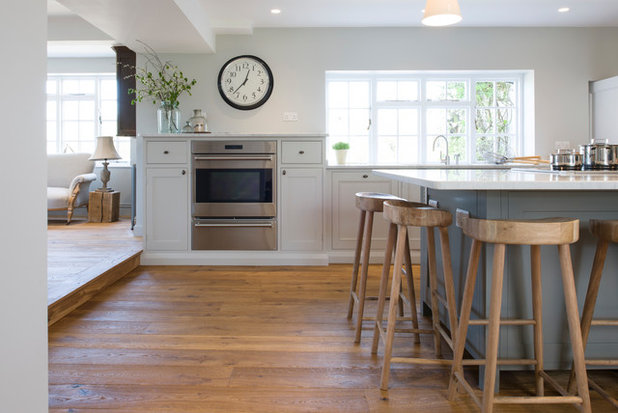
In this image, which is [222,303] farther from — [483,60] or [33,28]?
[483,60]

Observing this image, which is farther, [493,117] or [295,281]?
[493,117]

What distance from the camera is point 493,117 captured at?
4.88 meters

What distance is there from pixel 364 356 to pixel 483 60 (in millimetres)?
3704

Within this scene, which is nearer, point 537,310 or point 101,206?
point 537,310

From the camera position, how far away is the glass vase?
4.34 m

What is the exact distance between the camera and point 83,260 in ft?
11.8

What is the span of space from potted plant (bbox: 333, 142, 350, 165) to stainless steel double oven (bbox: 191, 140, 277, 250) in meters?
0.81

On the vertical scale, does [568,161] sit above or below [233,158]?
below

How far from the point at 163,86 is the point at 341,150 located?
189 cm

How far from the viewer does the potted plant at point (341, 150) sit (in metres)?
4.54

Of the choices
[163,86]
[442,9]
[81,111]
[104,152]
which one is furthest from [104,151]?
[442,9]

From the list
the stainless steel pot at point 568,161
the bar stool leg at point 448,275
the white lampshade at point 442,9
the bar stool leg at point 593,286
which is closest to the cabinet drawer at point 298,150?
the white lampshade at point 442,9

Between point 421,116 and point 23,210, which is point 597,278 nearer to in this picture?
point 23,210

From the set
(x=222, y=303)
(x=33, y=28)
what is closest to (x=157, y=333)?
(x=222, y=303)
